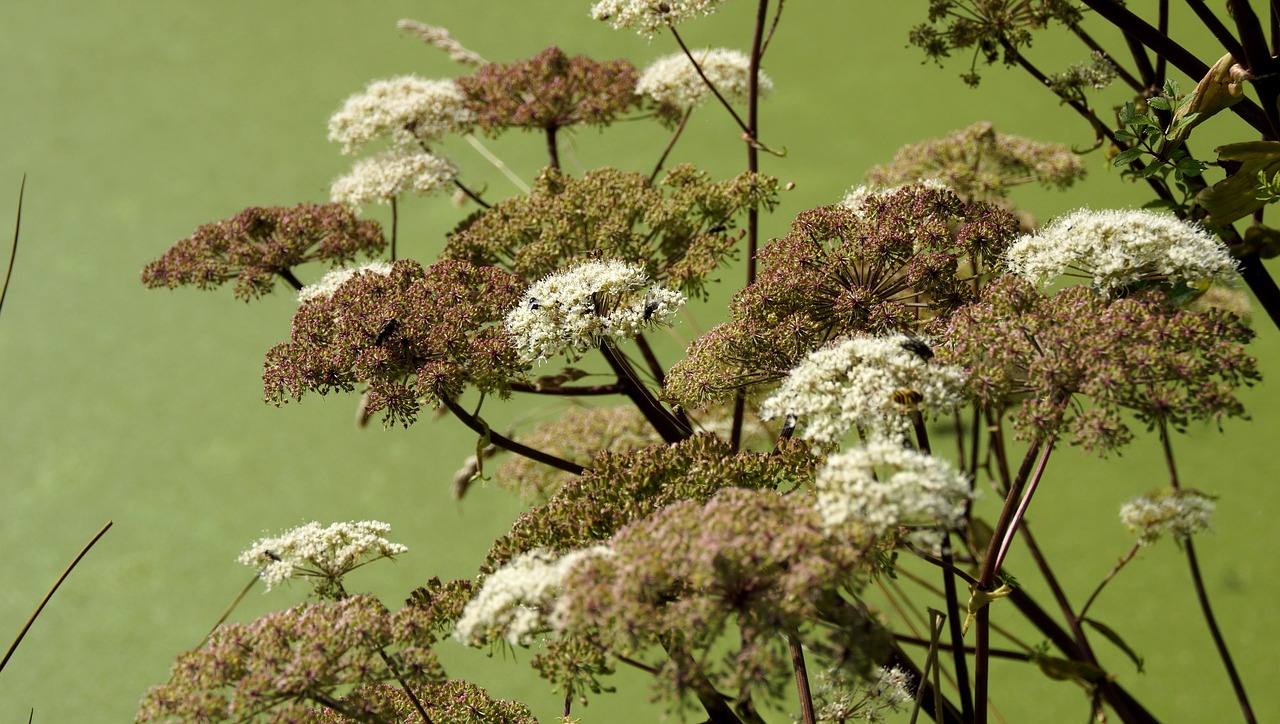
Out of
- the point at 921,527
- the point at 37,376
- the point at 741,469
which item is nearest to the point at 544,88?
the point at 741,469

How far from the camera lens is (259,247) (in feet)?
5.18

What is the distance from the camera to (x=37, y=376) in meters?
3.29

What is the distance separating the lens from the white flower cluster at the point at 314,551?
3.74 ft

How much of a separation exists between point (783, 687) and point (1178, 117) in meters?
A: 0.77

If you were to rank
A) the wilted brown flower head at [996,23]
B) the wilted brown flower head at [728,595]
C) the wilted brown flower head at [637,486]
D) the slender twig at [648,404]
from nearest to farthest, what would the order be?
1. the wilted brown flower head at [728,595]
2. the wilted brown flower head at [637,486]
3. the slender twig at [648,404]
4. the wilted brown flower head at [996,23]

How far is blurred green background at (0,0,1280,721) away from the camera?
2672 millimetres

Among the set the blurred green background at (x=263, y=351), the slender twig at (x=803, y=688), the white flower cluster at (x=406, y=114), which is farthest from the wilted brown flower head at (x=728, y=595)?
the blurred green background at (x=263, y=351)

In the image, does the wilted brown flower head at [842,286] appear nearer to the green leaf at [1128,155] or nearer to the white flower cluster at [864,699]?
the green leaf at [1128,155]

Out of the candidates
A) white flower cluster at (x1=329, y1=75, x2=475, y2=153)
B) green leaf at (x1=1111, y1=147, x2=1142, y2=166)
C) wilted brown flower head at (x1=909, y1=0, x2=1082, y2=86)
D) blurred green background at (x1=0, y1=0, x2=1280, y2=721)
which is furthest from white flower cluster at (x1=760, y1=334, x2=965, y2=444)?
blurred green background at (x1=0, y1=0, x2=1280, y2=721)

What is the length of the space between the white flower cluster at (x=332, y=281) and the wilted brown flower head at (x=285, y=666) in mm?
532

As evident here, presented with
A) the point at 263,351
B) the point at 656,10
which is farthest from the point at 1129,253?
the point at 263,351

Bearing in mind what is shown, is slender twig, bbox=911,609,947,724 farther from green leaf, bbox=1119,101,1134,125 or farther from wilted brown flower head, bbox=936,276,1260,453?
green leaf, bbox=1119,101,1134,125

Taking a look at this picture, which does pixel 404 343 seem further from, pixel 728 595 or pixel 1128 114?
pixel 1128 114

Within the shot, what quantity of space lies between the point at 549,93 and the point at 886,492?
111 centimetres
